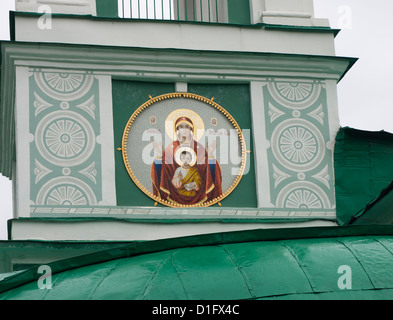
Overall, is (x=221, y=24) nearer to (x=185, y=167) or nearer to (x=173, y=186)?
(x=185, y=167)

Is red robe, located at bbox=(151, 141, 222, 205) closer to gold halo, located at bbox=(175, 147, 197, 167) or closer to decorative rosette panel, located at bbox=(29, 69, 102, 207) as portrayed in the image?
gold halo, located at bbox=(175, 147, 197, 167)

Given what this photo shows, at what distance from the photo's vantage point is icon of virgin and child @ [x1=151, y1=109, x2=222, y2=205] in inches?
618

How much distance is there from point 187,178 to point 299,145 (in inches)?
58.0

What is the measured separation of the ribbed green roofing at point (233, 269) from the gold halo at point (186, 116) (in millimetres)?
4324

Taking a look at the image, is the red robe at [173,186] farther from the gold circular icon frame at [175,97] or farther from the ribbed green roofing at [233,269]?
the ribbed green roofing at [233,269]

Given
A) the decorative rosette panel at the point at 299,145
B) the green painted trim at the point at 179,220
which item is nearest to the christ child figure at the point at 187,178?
the green painted trim at the point at 179,220

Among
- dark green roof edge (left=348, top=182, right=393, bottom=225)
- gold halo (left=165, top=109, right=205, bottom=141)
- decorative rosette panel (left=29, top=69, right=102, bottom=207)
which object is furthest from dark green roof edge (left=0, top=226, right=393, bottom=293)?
gold halo (left=165, top=109, right=205, bottom=141)

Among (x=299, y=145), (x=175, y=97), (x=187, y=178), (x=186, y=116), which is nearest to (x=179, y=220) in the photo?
(x=187, y=178)

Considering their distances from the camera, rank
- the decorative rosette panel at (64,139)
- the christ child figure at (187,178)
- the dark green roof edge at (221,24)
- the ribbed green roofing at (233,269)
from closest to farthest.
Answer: the ribbed green roofing at (233,269) → the decorative rosette panel at (64,139) → the christ child figure at (187,178) → the dark green roof edge at (221,24)

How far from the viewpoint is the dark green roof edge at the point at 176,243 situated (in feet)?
38.3

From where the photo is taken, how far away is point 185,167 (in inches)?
624

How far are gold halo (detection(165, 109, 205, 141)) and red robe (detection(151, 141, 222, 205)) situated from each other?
11cm
